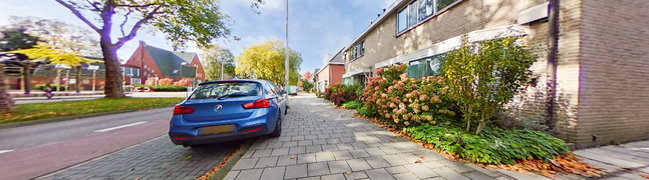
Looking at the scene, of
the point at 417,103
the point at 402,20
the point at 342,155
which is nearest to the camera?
the point at 342,155

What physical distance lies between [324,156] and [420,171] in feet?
4.43

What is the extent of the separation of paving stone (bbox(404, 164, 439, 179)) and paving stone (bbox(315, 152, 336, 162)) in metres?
1.08

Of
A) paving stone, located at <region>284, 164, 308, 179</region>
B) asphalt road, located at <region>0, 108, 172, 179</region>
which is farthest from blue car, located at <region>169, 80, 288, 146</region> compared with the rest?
asphalt road, located at <region>0, 108, 172, 179</region>

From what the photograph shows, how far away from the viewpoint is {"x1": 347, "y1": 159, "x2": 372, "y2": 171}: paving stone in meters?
2.37

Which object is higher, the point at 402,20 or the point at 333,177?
the point at 402,20

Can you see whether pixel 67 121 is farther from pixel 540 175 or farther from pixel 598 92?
pixel 598 92

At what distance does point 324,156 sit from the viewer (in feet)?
9.12

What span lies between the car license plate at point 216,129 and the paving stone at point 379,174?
2.28 metres

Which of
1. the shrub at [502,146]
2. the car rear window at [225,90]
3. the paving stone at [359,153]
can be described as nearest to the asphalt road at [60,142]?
the car rear window at [225,90]

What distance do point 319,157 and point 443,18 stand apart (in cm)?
604

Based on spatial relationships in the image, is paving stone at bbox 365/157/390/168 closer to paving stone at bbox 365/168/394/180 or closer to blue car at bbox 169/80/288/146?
paving stone at bbox 365/168/394/180

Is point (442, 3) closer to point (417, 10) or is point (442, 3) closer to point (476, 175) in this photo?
point (417, 10)

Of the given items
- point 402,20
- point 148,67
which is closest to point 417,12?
point 402,20

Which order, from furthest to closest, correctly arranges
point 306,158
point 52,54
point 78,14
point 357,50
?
point 357,50
point 52,54
point 78,14
point 306,158
